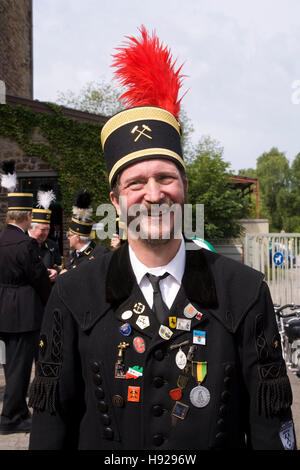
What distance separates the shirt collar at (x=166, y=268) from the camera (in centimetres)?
172

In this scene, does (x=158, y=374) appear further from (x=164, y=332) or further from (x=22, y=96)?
(x=22, y=96)

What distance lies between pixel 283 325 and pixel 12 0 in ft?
56.1

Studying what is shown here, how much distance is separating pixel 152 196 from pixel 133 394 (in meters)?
0.73

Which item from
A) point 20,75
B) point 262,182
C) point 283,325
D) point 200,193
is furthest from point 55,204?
point 262,182

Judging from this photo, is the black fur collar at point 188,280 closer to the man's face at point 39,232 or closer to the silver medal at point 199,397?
the silver medal at point 199,397

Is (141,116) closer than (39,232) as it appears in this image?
Yes

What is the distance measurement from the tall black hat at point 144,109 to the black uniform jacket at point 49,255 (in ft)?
18.0

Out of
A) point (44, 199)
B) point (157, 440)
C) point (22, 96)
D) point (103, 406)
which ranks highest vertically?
point (22, 96)

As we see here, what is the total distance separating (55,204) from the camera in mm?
12062

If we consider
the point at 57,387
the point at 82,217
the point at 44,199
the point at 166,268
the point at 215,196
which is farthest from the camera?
the point at 215,196

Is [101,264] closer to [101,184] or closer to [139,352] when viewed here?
[139,352]

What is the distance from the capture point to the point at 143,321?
5.37 feet

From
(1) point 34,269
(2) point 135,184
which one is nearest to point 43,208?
(1) point 34,269

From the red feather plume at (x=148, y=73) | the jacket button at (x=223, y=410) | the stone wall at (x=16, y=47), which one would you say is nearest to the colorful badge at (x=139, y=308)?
the jacket button at (x=223, y=410)
